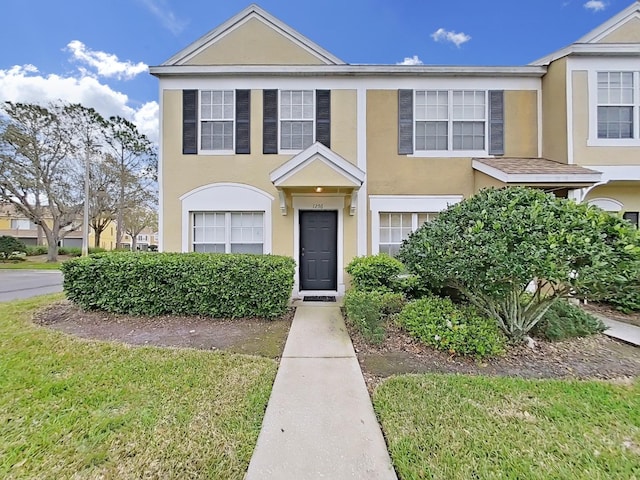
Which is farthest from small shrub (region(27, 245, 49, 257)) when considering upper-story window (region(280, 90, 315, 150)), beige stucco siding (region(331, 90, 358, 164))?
beige stucco siding (region(331, 90, 358, 164))

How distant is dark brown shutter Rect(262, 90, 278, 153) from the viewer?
339 inches

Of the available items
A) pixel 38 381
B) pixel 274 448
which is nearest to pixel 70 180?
pixel 38 381

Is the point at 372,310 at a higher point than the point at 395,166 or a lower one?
lower

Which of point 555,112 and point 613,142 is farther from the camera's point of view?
point 555,112

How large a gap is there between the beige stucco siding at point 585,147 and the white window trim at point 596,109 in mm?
79

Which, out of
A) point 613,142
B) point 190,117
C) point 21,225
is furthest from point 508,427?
point 21,225

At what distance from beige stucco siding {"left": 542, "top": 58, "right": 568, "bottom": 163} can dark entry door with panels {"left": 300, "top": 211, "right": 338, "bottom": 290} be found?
20.9 feet

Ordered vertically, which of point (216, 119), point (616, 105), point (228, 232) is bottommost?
point (228, 232)

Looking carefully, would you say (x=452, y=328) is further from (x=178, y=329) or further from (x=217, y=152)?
(x=217, y=152)

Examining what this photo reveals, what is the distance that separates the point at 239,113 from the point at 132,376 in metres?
7.11

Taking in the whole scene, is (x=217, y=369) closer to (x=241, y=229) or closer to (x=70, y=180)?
(x=241, y=229)

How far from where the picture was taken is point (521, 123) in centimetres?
869

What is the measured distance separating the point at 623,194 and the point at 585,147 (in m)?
2.32

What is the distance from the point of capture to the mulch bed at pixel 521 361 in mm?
4148
